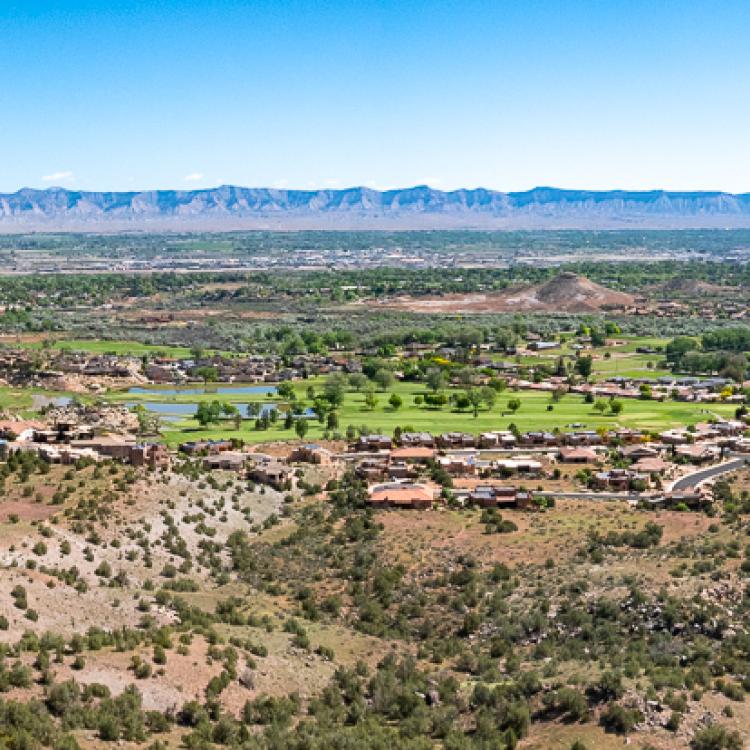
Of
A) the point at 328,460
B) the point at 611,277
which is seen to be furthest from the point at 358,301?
the point at 328,460

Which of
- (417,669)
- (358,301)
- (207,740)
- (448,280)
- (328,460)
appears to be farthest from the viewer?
(448,280)

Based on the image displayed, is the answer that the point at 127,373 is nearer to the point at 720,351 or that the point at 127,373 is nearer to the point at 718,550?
the point at 720,351

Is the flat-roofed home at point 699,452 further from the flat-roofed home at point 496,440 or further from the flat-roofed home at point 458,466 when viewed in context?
the flat-roofed home at point 458,466

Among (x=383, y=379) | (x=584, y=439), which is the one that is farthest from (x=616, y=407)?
(x=383, y=379)

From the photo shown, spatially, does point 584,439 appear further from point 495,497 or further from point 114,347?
→ point 114,347

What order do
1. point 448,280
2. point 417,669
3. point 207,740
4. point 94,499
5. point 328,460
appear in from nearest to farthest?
1. point 207,740
2. point 417,669
3. point 94,499
4. point 328,460
5. point 448,280

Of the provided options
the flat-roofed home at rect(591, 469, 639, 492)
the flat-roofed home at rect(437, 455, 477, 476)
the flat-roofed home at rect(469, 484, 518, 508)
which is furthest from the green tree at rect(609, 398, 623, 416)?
the flat-roofed home at rect(469, 484, 518, 508)

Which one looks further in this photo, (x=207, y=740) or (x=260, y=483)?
(x=260, y=483)
